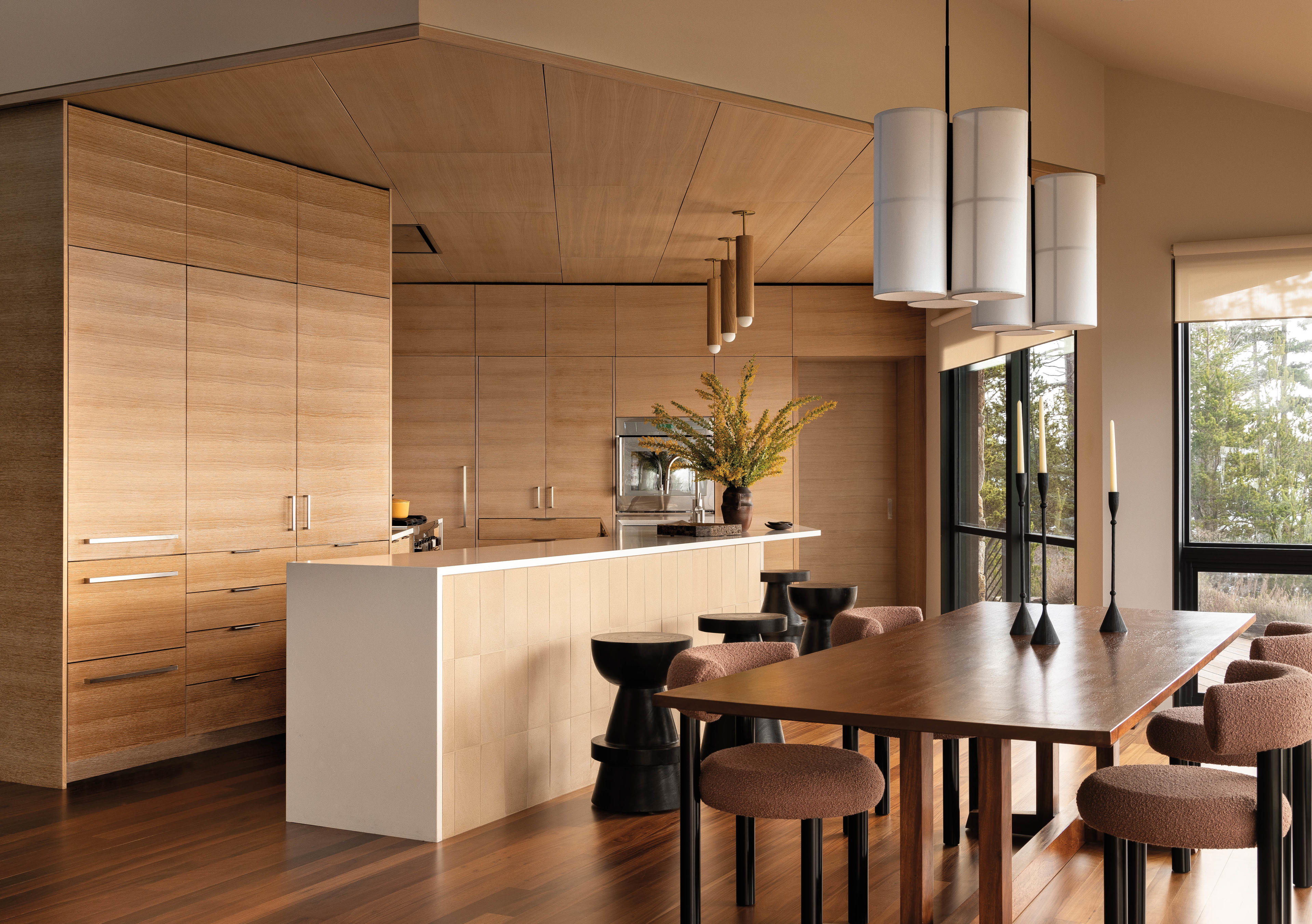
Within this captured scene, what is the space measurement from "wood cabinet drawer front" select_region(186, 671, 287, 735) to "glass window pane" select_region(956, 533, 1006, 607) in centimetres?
434

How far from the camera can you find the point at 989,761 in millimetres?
2281

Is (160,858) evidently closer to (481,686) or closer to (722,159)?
(481,686)

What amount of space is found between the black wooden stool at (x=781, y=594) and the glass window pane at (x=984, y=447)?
1.89m

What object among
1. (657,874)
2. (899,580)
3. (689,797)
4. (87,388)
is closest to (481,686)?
(657,874)

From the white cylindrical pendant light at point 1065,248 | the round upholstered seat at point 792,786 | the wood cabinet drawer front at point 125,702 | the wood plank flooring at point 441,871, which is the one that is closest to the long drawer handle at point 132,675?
the wood cabinet drawer front at point 125,702

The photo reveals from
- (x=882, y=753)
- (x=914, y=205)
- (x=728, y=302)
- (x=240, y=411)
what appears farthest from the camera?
(x=728, y=302)

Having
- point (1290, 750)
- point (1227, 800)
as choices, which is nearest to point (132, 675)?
point (1227, 800)

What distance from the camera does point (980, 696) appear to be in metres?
2.27

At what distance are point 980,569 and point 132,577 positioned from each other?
5.25 metres

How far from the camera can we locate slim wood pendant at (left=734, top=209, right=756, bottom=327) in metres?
5.93

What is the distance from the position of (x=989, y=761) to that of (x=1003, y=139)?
57.5 inches

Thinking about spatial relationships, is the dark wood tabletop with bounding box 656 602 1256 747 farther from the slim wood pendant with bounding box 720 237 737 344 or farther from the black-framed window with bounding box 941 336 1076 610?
the slim wood pendant with bounding box 720 237 737 344

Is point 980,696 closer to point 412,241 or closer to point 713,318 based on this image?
point 713,318

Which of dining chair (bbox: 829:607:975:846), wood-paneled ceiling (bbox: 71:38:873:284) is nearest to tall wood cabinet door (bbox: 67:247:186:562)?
wood-paneled ceiling (bbox: 71:38:873:284)
